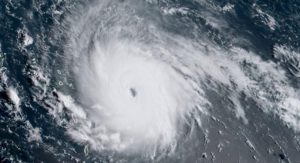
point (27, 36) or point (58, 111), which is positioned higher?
point (27, 36)

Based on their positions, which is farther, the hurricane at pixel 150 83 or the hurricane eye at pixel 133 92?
the hurricane eye at pixel 133 92

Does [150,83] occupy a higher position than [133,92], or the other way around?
[150,83]

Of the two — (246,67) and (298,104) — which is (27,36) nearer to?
(246,67)

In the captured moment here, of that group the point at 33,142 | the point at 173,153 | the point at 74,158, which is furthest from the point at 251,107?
the point at 33,142

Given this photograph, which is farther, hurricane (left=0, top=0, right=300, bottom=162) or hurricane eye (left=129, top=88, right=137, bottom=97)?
hurricane eye (left=129, top=88, right=137, bottom=97)

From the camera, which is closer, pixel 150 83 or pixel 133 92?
pixel 133 92

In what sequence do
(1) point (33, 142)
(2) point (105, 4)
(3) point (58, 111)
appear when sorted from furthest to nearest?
(2) point (105, 4)
(3) point (58, 111)
(1) point (33, 142)

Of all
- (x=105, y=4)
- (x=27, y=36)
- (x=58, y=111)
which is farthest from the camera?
(x=105, y=4)

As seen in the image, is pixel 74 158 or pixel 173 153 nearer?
pixel 74 158
